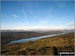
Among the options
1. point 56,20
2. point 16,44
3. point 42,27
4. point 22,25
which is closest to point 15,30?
point 22,25

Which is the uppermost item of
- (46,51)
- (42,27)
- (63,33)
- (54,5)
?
(54,5)

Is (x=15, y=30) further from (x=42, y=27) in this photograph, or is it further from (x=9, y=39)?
(x=42, y=27)

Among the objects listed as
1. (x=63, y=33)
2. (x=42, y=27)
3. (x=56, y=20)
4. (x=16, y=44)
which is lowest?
(x=16, y=44)

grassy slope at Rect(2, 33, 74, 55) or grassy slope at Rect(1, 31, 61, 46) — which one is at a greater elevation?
grassy slope at Rect(1, 31, 61, 46)

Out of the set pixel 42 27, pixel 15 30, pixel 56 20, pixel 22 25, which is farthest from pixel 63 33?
pixel 15 30

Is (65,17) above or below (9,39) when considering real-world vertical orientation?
above

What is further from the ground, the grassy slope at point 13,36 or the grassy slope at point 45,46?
the grassy slope at point 13,36

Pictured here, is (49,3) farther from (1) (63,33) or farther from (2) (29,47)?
(2) (29,47)

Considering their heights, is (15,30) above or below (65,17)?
below

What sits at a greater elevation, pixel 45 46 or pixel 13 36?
pixel 13 36
